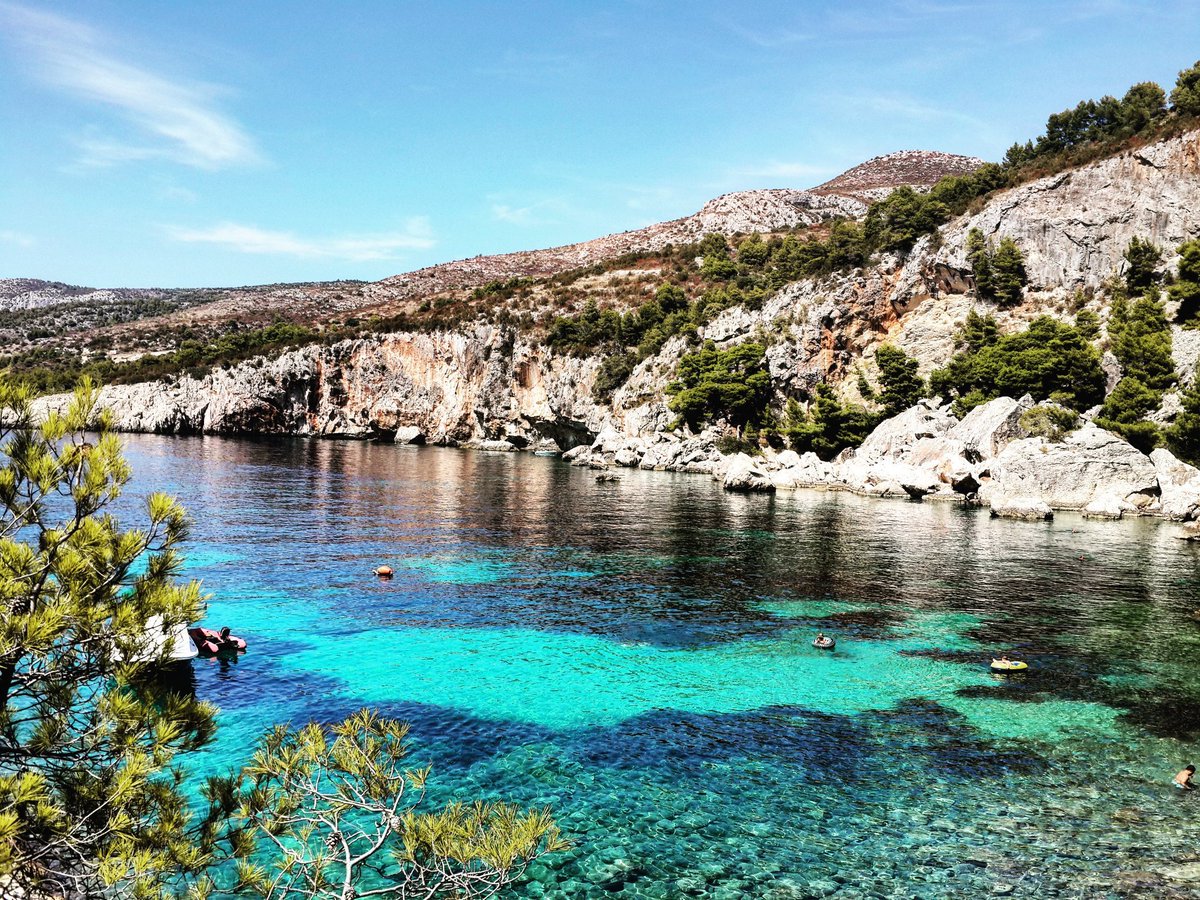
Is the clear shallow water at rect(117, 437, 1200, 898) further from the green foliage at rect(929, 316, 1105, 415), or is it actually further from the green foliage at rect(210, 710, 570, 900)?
the green foliage at rect(929, 316, 1105, 415)

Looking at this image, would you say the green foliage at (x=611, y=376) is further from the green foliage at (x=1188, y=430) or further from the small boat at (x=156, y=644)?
the small boat at (x=156, y=644)

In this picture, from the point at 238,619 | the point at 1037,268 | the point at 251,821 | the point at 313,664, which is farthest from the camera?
the point at 1037,268

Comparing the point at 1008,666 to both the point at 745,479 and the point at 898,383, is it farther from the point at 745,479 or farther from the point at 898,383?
the point at 898,383

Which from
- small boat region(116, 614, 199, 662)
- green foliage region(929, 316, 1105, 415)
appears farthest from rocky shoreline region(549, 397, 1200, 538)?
small boat region(116, 614, 199, 662)

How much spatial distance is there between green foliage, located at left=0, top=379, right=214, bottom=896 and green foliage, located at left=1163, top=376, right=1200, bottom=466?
57.1 metres

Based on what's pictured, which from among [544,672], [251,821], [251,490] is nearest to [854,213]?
[251,490]

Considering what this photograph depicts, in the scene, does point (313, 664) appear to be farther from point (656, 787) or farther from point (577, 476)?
point (577, 476)

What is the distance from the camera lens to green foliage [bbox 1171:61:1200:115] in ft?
216

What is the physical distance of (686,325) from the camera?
84.5 m

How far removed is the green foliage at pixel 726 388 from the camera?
237 feet

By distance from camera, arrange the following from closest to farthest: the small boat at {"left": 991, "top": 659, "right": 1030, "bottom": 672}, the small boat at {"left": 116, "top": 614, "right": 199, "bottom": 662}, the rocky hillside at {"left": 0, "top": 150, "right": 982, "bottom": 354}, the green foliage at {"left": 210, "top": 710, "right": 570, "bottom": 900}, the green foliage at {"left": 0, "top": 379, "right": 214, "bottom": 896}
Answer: the green foliage at {"left": 0, "top": 379, "right": 214, "bottom": 896}
the small boat at {"left": 116, "top": 614, "right": 199, "bottom": 662}
the green foliage at {"left": 210, "top": 710, "right": 570, "bottom": 900}
the small boat at {"left": 991, "top": 659, "right": 1030, "bottom": 672}
the rocky hillside at {"left": 0, "top": 150, "right": 982, "bottom": 354}

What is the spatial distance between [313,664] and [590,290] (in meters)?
96.2

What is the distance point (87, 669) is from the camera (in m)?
4.94

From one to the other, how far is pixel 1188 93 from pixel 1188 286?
25.9m
